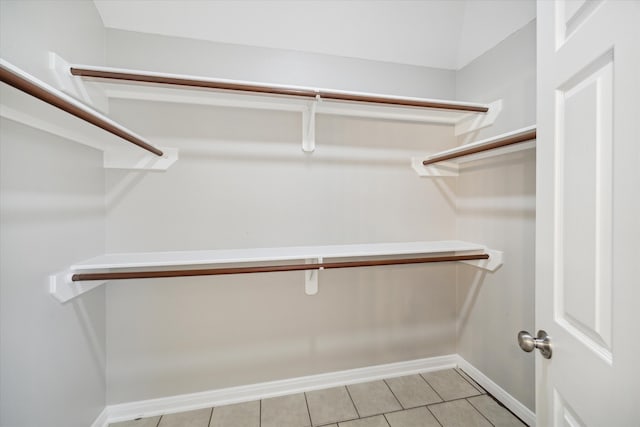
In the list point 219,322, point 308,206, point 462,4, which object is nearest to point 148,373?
point 219,322

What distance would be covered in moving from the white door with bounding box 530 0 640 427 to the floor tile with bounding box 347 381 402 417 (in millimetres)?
929

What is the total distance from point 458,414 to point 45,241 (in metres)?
2.04

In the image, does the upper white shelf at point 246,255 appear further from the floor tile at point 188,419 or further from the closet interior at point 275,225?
the floor tile at point 188,419

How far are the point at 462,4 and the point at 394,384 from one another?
2.34m

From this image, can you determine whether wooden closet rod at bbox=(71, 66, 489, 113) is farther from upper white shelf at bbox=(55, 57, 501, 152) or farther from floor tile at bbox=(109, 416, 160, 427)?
floor tile at bbox=(109, 416, 160, 427)

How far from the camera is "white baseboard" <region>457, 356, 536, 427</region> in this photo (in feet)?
4.39

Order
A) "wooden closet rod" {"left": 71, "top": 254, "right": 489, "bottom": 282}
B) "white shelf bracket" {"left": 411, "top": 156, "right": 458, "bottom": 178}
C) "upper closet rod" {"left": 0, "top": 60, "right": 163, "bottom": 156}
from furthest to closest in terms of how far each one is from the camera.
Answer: "white shelf bracket" {"left": 411, "top": 156, "right": 458, "bottom": 178}, "wooden closet rod" {"left": 71, "top": 254, "right": 489, "bottom": 282}, "upper closet rod" {"left": 0, "top": 60, "right": 163, "bottom": 156}

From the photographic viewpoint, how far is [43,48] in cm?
98

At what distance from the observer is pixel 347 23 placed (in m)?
1.53

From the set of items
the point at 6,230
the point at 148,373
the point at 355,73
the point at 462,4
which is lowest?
the point at 148,373

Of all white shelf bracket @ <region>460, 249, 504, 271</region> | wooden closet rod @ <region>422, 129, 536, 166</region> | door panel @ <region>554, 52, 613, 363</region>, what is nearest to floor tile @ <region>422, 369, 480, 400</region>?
white shelf bracket @ <region>460, 249, 504, 271</region>

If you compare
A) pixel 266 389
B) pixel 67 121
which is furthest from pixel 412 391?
pixel 67 121

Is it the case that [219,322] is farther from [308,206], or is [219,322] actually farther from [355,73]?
[355,73]

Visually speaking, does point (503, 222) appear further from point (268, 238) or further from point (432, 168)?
point (268, 238)
